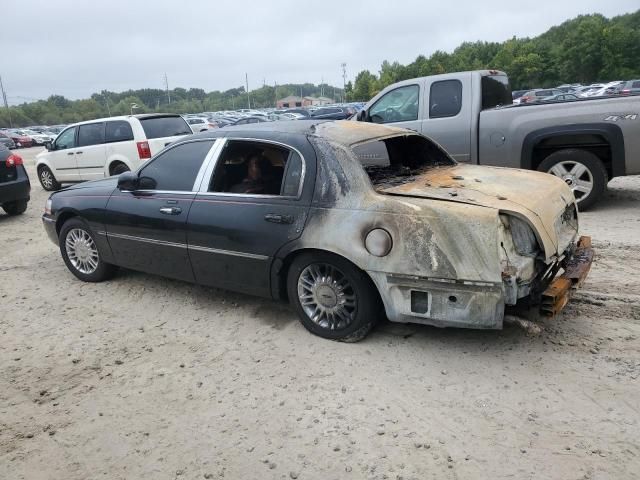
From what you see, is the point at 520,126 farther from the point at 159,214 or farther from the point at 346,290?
the point at 159,214

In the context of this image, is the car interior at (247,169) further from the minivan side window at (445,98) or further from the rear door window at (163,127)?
the rear door window at (163,127)

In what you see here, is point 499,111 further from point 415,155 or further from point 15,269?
point 15,269

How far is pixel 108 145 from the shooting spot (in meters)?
11.0

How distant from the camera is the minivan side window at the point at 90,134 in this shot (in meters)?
11.2

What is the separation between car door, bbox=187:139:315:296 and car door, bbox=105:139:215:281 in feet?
0.51

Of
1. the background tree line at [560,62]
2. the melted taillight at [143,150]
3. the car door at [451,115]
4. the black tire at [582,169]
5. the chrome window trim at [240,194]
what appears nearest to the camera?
the chrome window trim at [240,194]

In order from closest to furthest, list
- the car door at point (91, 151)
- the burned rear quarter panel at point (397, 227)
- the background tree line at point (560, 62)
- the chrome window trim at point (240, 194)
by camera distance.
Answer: the burned rear quarter panel at point (397, 227) → the chrome window trim at point (240, 194) → the car door at point (91, 151) → the background tree line at point (560, 62)

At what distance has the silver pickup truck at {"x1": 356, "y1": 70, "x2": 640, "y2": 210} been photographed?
6547 millimetres

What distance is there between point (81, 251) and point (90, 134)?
6920mm

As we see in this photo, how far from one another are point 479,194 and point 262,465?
85.3 inches

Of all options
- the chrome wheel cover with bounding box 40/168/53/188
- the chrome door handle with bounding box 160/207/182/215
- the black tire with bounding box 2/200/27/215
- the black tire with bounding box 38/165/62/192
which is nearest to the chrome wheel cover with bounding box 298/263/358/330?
the chrome door handle with bounding box 160/207/182/215

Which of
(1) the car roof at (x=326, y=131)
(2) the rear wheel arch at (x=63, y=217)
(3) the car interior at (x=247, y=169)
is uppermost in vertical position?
(1) the car roof at (x=326, y=131)

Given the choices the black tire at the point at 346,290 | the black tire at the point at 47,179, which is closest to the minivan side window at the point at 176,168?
the black tire at the point at 346,290

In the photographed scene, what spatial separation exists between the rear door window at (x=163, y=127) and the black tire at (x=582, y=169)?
7158 mm
